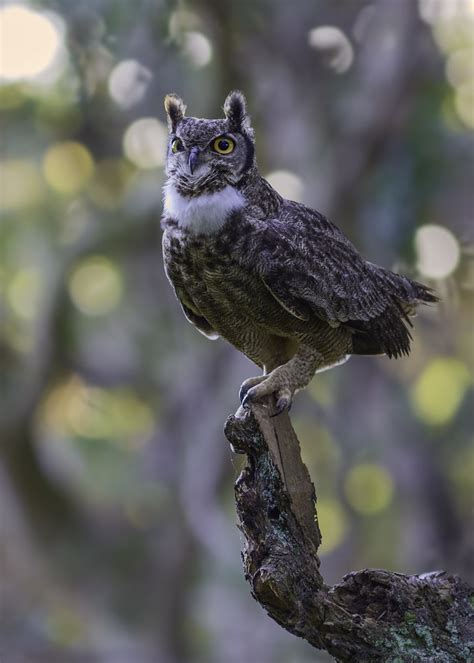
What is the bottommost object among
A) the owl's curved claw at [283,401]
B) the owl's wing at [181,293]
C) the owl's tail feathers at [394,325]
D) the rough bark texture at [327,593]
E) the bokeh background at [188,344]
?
the rough bark texture at [327,593]

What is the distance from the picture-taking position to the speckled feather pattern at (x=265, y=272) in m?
4.11

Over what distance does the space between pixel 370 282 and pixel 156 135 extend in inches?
317

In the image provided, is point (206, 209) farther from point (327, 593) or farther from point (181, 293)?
point (327, 593)

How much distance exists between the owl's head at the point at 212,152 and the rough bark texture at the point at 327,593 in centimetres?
128

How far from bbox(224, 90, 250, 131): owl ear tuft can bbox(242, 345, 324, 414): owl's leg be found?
1074 mm

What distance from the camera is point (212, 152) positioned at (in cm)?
417

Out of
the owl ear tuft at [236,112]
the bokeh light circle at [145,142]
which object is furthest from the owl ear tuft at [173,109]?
the bokeh light circle at [145,142]

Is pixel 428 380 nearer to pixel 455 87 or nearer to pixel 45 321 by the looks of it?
pixel 455 87

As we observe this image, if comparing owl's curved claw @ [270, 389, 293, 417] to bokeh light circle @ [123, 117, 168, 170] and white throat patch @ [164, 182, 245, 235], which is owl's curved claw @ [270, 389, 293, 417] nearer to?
white throat patch @ [164, 182, 245, 235]

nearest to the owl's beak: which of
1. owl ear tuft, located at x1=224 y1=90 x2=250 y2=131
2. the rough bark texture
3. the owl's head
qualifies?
the owl's head

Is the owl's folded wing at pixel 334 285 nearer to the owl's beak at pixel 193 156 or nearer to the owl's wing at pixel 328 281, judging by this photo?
the owl's wing at pixel 328 281

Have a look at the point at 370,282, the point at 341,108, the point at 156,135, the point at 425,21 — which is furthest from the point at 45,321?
the point at 370,282

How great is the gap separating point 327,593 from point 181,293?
5.37 ft

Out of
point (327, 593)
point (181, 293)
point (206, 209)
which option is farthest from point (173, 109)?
point (327, 593)
